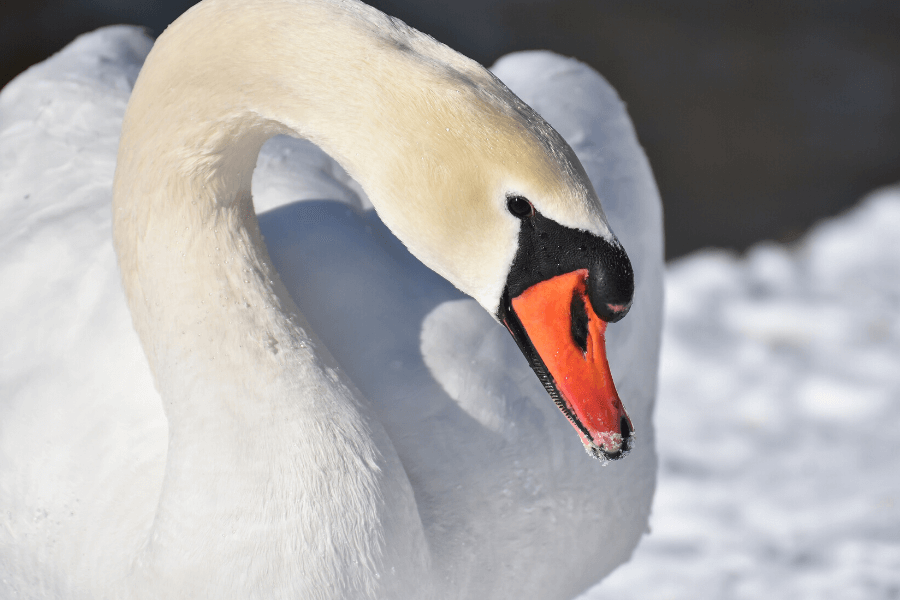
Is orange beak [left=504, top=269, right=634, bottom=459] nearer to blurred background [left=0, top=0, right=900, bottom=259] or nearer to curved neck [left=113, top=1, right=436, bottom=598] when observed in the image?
curved neck [left=113, top=1, right=436, bottom=598]

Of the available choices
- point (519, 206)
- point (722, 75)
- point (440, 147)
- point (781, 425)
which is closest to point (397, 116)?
point (440, 147)

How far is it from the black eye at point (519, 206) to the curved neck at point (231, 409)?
1.38 feet

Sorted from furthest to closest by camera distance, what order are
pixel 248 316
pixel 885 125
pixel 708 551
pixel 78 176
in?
pixel 885 125 < pixel 708 551 < pixel 78 176 < pixel 248 316

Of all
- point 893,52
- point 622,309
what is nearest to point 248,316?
point 622,309

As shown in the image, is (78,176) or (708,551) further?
(708,551)

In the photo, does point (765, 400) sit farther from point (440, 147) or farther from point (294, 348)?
point (440, 147)

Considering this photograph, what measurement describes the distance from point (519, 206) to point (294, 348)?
1.69 ft

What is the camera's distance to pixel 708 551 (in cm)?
337

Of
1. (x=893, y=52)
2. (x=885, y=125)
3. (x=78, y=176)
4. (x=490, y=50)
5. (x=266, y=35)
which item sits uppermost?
(x=893, y=52)

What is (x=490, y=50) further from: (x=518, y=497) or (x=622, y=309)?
(x=622, y=309)

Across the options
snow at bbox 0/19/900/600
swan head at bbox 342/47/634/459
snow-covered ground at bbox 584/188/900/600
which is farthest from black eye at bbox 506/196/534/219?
snow-covered ground at bbox 584/188/900/600

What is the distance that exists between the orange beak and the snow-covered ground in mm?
1889

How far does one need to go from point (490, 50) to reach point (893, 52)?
84.8 inches

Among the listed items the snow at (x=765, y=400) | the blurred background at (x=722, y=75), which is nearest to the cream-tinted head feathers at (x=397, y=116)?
the snow at (x=765, y=400)
